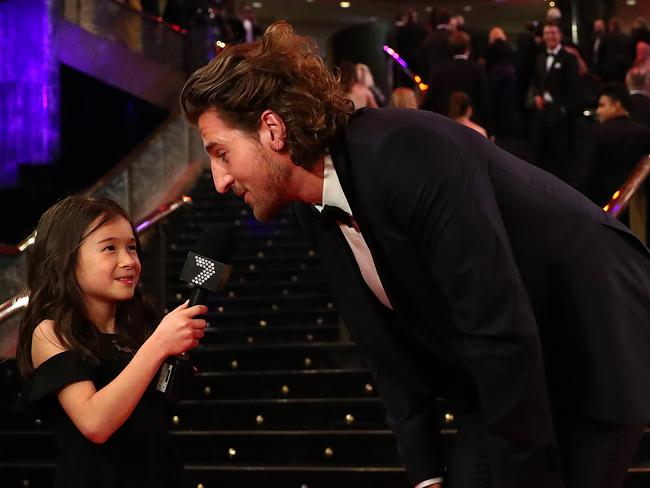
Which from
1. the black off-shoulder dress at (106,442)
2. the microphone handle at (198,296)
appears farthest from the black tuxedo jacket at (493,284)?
the black off-shoulder dress at (106,442)

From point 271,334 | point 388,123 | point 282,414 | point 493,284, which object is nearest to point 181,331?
point 388,123

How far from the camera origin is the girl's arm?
267cm

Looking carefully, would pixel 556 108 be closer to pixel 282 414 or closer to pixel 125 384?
pixel 282 414

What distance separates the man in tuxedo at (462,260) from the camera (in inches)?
79.0

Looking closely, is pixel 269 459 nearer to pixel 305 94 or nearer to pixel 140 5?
pixel 305 94

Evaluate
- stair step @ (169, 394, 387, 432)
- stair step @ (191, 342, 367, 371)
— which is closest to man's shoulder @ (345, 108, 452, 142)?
stair step @ (169, 394, 387, 432)

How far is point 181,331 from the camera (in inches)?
105

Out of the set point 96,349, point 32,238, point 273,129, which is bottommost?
point 32,238

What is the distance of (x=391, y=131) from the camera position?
2.10 meters

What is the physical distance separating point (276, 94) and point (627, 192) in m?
4.03

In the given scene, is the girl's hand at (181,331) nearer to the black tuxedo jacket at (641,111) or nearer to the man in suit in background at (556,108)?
the black tuxedo jacket at (641,111)

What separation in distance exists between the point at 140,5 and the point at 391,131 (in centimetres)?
1399

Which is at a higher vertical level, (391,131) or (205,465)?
(391,131)

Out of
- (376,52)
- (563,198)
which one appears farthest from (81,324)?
(376,52)
